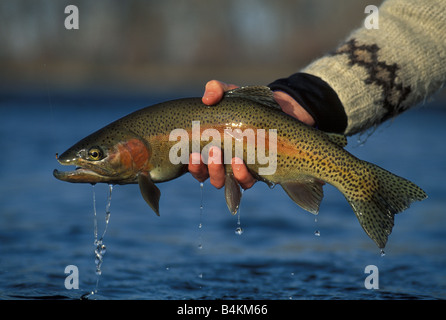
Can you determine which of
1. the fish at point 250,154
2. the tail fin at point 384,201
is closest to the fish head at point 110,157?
the fish at point 250,154

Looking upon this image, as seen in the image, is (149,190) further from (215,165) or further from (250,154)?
(250,154)

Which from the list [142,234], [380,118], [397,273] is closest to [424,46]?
[380,118]

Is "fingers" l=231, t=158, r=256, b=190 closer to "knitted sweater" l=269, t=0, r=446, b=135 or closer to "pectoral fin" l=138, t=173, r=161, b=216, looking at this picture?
"pectoral fin" l=138, t=173, r=161, b=216

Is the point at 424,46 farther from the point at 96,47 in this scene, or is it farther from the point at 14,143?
the point at 96,47

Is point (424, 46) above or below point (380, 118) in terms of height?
above

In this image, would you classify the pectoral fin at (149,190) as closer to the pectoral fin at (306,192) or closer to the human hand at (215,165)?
the human hand at (215,165)
